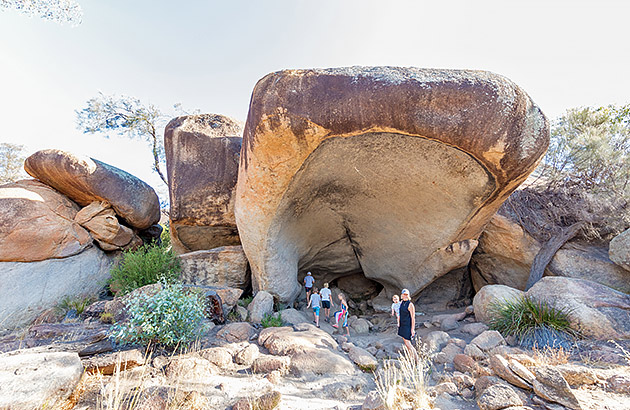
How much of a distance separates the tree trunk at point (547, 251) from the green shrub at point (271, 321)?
5870 mm

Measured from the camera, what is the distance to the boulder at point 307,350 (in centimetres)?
392

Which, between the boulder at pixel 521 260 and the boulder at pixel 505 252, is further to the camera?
the boulder at pixel 505 252

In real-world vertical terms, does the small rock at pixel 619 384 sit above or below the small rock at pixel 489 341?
above

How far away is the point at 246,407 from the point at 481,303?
538 centimetres

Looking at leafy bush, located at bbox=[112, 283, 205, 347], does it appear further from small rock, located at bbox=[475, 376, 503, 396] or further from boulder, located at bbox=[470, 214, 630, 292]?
boulder, located at bbox=[470, 214, 630, 292]

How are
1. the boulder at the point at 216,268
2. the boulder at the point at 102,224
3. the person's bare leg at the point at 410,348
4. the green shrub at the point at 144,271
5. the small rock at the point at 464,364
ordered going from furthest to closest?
the boulder at the point at 102,224
the boulder at the point at 216,268
the green shrub at the point at 144,271
the person's bare leg at the point at 410,348
the small rock at the point at 464,364

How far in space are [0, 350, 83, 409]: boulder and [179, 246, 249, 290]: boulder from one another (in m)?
4.52

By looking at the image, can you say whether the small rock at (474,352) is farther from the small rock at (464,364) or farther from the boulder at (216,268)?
the boulder at (216,268)

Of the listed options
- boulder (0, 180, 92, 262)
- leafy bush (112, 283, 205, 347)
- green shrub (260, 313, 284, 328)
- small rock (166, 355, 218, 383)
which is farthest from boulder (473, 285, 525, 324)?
boulder (0, 180, 92, 262)

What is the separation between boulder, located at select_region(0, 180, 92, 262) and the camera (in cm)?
723

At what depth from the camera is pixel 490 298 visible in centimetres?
605

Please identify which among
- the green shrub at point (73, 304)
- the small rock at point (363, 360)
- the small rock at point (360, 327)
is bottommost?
the small rock at point (360, 327)

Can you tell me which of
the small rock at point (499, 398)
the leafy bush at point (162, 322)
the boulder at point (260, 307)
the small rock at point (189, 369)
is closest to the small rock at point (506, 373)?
the small rock at point (499, 398)

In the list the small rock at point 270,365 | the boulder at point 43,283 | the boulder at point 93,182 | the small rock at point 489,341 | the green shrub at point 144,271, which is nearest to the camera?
the small rock at point 270,365
